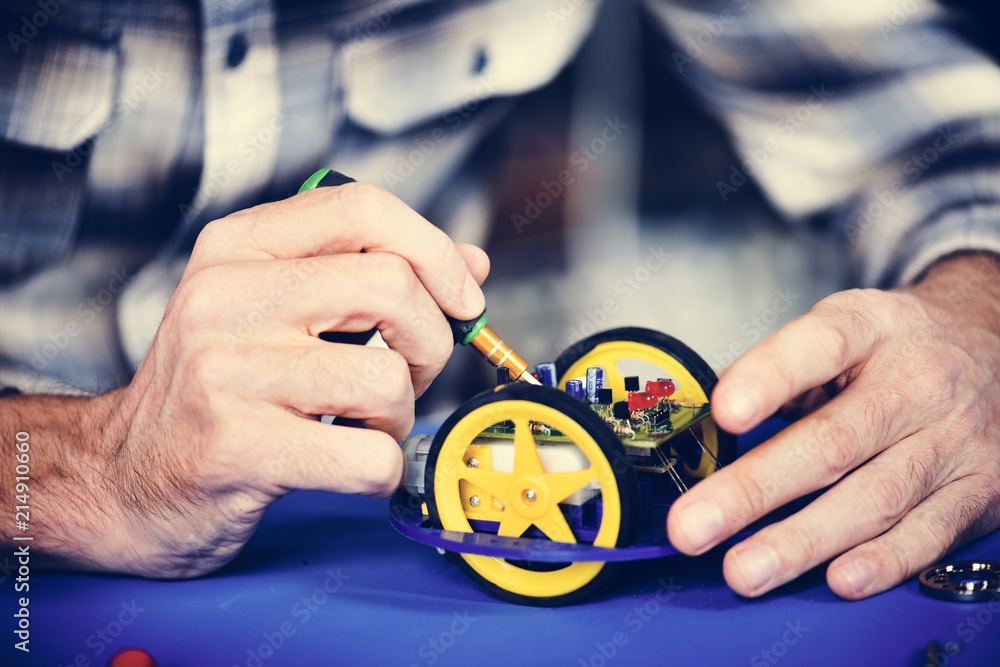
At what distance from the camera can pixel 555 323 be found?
1.92m

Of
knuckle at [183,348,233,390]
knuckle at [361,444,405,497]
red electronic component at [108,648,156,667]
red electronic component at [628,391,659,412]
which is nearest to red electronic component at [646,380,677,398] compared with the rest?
red electronic component at [628,391,659,412]

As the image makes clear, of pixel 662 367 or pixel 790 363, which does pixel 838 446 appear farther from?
pixel 662 367

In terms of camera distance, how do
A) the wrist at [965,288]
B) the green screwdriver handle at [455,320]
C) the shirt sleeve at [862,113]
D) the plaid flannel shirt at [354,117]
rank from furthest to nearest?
1. the shirt sleeve at [862,113]
2. the plaid flannel shirt at [354,117]
3. the wrist at [965,288]
4. the green screwdriver handle at [455,320]

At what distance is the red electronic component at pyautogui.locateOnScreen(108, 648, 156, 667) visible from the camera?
0.83 metres

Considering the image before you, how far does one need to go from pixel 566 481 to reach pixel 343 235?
0.41m

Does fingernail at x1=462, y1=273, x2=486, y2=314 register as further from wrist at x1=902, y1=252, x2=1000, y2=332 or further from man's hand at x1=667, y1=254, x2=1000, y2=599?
wrist at x1=902, y1=252, x2=1000, y2=332

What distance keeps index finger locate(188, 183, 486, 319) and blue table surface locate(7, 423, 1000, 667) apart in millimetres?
380

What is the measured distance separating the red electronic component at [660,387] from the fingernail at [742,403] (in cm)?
23

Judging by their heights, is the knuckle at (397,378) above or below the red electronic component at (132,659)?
above

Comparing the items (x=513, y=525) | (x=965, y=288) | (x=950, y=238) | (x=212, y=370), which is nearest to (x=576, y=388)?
(x=513, y=525)

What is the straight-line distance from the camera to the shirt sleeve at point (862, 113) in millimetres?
1659

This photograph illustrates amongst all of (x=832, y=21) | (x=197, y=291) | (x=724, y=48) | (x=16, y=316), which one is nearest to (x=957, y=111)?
(x=832, y=21)

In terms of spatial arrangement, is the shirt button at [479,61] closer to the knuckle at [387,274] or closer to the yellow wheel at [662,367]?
the yellow wheel at [662,367]

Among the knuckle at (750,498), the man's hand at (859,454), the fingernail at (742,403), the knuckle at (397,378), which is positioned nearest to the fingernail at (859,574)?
the man's hand at (859,454)
